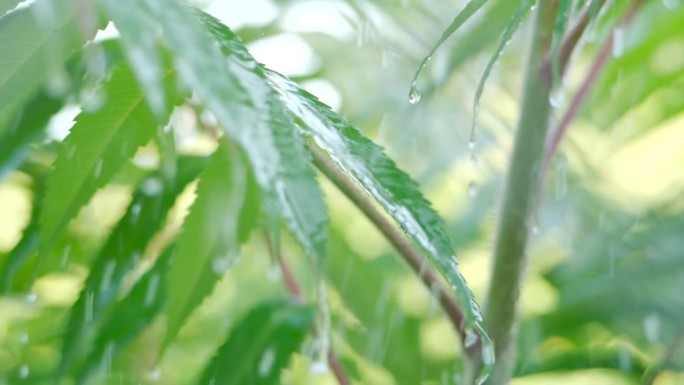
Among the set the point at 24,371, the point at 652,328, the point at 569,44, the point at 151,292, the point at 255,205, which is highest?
the point at 569,44

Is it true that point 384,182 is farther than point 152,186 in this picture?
No

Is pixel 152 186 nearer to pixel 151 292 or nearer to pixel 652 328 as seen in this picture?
pixel 151 292

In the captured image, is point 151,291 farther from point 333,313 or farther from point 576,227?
point 576,227

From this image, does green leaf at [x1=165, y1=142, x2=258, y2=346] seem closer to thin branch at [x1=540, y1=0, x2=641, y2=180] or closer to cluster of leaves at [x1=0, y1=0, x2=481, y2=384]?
cluster of leaves at [x1=0, y1=0, x2=481, y2=384]

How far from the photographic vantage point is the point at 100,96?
23.9 inches

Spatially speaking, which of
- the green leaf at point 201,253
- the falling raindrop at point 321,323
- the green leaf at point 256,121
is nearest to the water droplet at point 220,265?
the green leaf at point 201,253

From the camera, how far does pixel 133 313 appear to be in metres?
0.81

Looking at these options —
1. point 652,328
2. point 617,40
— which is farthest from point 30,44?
point 652,328

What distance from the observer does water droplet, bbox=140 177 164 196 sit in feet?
2.66

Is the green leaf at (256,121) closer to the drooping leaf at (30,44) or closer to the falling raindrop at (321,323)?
the falling raindrop at (321,323)

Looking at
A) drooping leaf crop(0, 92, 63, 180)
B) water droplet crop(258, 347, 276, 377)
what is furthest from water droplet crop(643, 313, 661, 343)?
drooping leaf crop(0, 92, 63, 180)

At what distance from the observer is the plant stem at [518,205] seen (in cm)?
65

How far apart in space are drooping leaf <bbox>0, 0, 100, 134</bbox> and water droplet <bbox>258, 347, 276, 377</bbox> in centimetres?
35

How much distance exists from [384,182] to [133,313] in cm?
44
